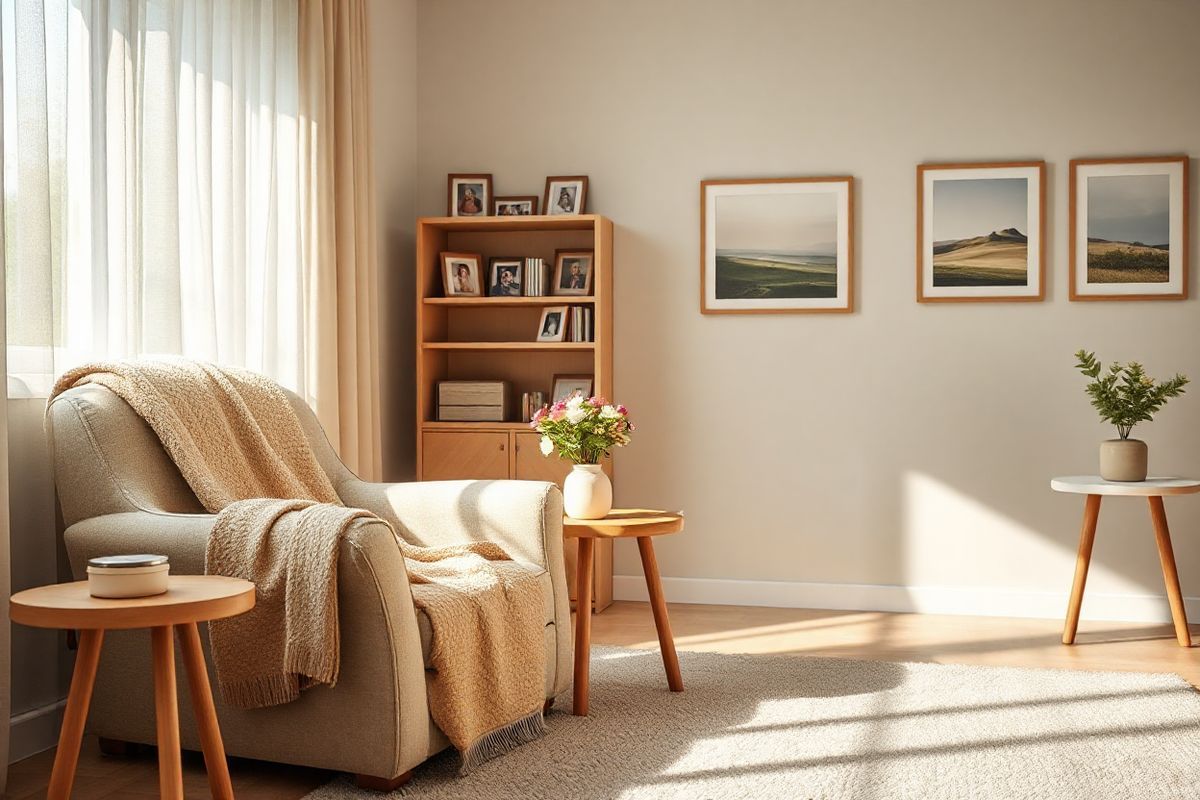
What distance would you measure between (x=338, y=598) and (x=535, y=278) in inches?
101

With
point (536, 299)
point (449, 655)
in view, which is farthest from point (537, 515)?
point (536, 299)

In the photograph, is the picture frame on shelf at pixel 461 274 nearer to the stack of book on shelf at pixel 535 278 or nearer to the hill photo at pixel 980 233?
the stack of book on shelf at pixel 535 278

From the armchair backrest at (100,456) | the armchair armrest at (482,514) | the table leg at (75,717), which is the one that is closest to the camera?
the table leg at (75,717)

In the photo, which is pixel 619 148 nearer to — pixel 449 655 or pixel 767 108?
pixel 767 108

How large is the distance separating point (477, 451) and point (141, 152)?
1.98m

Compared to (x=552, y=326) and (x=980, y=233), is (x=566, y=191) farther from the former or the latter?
(x=980, y=233)

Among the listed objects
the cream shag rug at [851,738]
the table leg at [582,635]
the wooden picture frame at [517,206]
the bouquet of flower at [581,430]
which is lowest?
the cream shag rug at [851,738]

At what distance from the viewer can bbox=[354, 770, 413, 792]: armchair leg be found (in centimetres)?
258

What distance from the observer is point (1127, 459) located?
4.14 m

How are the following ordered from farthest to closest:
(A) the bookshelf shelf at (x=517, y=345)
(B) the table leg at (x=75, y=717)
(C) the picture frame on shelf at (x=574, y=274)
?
(C) the picture frame on shelf at (x=574, y=274), (A) the bookshelf shelf at (x=517, y=345), (B) the table leg at (x=75, y=717)

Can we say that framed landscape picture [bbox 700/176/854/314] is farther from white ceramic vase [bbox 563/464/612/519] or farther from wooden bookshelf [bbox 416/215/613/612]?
white ceramic vase [bbox 563/464/612/519]

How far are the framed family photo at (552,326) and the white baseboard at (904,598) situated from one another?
107 centimetres

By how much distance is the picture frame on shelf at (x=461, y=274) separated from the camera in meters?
4.91

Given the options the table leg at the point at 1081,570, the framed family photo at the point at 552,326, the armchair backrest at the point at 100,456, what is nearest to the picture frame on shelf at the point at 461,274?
the framed family photo at the point at 552,326
